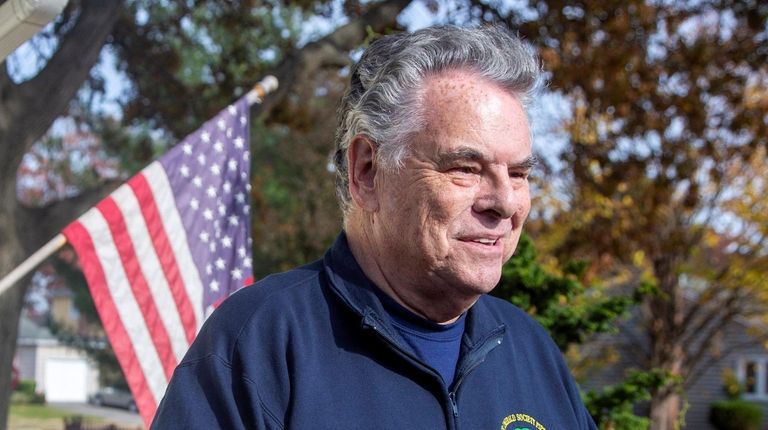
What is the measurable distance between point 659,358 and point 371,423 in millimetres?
16874

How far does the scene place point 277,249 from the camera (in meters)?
20.8

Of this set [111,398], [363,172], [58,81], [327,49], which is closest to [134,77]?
[327,49]

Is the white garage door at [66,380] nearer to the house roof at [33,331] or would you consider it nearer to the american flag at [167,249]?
the house roof at [33,331]

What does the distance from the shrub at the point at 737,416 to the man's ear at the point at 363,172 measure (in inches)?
1424

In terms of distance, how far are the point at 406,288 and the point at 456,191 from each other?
0.22 m

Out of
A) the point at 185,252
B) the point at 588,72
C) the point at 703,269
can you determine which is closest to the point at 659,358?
the point at 703,269

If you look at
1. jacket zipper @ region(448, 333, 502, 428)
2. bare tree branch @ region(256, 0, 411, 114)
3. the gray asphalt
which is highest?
bare tree branch @ region(256, 0, 411, 114)

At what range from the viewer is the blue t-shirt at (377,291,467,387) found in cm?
197

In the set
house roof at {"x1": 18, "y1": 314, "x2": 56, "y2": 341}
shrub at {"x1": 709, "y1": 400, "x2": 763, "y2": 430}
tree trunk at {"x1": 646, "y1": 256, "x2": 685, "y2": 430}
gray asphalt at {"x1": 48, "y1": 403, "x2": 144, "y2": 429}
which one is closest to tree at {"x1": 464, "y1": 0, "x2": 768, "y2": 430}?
tree trunk at {"x1": 646, "y1": 256, "x2": 685, "y2": 430}

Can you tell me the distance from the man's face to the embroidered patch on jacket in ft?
0.85

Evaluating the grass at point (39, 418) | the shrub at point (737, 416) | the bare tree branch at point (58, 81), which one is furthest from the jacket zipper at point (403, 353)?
the shrub at point (737, 416)

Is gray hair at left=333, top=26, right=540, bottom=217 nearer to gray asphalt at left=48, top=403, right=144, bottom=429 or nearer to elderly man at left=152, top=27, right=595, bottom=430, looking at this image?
elderly man at left=152, top=27, right=595, bottom=430

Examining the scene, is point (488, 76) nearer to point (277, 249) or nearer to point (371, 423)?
point (371, 423)

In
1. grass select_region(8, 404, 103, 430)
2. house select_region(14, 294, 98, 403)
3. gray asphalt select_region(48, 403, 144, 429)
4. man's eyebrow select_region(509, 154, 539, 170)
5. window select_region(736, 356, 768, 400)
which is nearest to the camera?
man's eyebrow select_region(509, 154, 539, 170)
